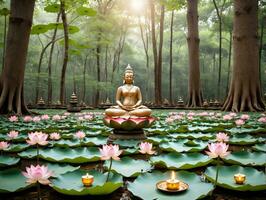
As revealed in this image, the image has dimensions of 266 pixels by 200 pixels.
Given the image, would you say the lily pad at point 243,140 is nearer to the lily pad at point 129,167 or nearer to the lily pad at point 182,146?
the lily pad at point 182,146

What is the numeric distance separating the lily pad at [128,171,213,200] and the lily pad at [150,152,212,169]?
11.4 inches

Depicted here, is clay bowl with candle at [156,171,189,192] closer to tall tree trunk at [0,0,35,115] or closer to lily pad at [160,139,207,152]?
lily pad at [160,139,207,152]

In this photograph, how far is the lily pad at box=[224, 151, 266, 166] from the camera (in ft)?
6.37

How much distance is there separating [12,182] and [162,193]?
0.81 m

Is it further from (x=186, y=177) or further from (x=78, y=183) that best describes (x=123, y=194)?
(x=186, y=177)

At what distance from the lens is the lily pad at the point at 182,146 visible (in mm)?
2436

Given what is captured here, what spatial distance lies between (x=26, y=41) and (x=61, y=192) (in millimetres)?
6958

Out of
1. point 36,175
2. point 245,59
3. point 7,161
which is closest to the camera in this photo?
point 36,175

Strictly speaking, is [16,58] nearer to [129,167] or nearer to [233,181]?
[129,167]

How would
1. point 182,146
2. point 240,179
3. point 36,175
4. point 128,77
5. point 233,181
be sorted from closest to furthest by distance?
point 36,175, point 240,179, point 233,181, point 182,146, point 128,77

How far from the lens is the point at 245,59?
8578 millimetres

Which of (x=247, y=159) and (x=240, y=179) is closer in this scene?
(x=240, y=179)

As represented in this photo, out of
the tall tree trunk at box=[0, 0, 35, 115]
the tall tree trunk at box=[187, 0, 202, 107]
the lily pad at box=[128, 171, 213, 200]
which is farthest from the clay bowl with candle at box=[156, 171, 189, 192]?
the tall tree trunk at box=[187, 0, 202, 107]

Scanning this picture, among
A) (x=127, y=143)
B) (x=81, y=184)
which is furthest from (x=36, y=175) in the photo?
(x=127, y=143)
